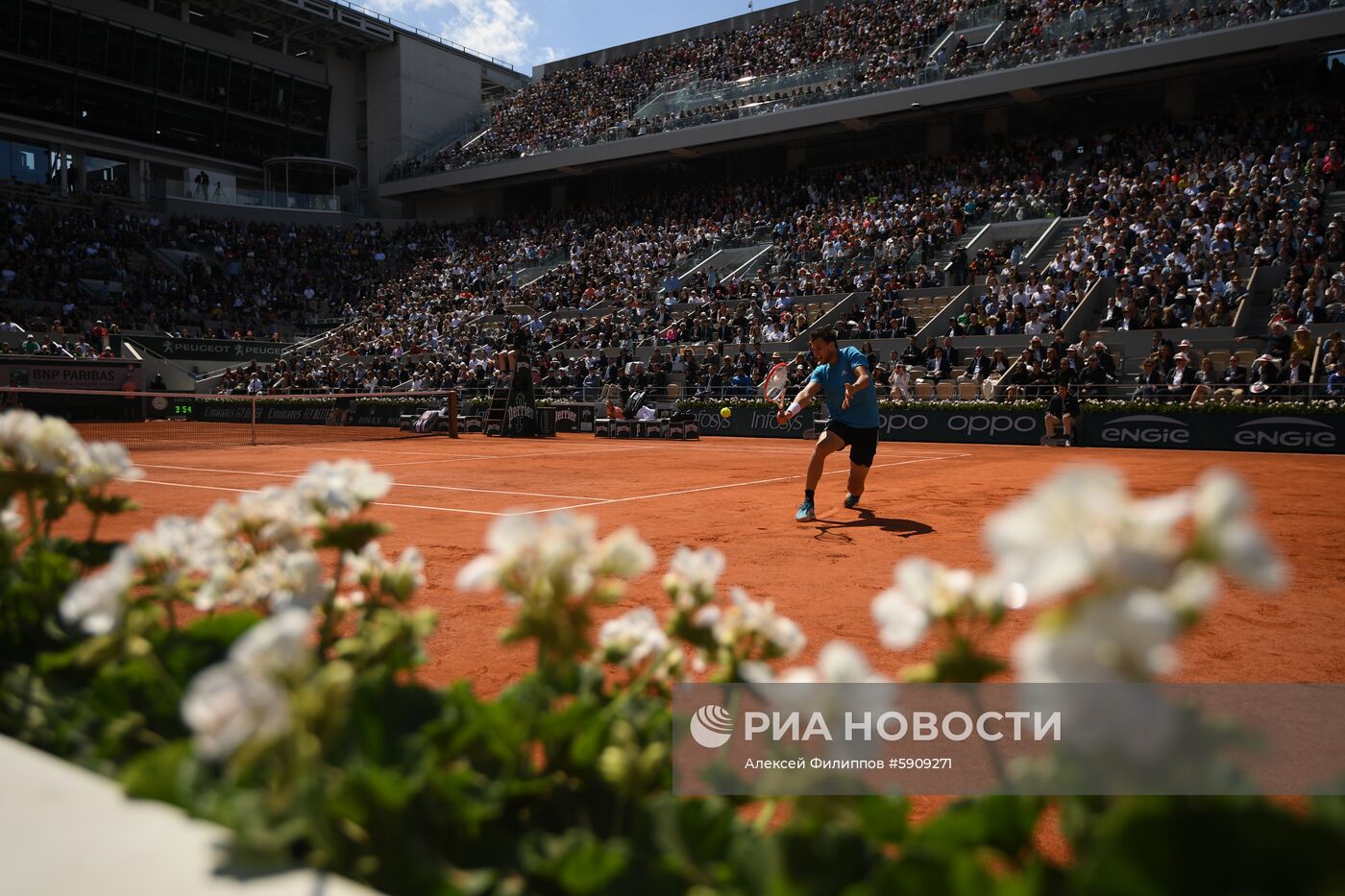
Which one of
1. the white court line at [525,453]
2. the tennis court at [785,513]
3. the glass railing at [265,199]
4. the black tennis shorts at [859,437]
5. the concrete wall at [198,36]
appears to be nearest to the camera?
the tennis court at [785,513]

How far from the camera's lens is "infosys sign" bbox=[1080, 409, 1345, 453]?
17406mm

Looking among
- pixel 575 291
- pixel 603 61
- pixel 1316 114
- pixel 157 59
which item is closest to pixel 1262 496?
pixel 1316 114

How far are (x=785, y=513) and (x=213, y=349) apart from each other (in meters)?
38.4

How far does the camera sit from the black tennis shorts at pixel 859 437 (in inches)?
356

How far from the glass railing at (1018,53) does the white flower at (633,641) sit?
34614 millimetres

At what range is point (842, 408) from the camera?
903cm

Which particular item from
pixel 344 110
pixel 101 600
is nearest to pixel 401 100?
pixel 344 110

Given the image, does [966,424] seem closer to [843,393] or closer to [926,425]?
[926,425]

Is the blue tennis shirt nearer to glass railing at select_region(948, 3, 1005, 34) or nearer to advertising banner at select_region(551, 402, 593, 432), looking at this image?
advertising banner at select_region(551, 402, 593, 432)

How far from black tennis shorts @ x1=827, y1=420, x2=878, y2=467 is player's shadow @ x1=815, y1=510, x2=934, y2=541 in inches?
23.6

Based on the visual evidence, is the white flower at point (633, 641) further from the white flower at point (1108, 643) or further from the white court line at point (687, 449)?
the white court line at point (687, 449)

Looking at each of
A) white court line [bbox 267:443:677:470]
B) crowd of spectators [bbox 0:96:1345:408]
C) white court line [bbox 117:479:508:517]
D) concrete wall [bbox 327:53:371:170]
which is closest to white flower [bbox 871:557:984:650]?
white court line [bbox 117:479:508:517]

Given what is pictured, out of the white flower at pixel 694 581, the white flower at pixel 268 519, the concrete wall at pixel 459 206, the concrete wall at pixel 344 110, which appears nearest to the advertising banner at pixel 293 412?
the concrete wall at pixel 459 206

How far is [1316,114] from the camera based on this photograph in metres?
26.9
